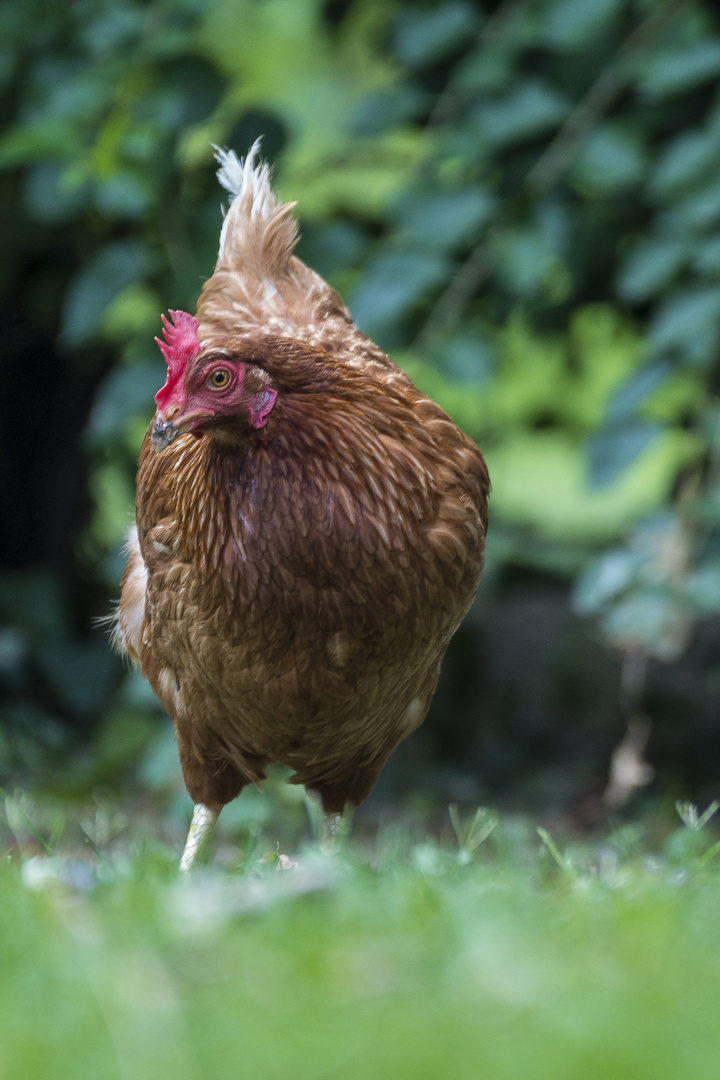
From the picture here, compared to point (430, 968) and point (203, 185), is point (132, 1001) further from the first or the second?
point (203, 185)

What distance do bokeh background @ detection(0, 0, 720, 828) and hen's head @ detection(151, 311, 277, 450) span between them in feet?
4.02

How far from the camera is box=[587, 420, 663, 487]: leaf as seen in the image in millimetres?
4250

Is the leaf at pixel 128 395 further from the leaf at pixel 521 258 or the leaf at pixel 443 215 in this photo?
the leaf at pixel 521 258

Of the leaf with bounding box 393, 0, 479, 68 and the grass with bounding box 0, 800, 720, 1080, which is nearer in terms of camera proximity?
the grass with bounding box 0, 800, 720, 1080

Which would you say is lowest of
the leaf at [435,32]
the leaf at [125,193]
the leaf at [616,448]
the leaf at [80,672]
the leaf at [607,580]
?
the leaf at [607,580]

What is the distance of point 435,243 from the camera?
13.7 ft

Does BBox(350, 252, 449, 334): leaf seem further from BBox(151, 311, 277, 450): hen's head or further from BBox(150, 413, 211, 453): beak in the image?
BBox(150, 413, 211, 453): beak

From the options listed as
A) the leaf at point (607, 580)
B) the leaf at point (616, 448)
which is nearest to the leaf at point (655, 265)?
the leaf at point (616, 448)

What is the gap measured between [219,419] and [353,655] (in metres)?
0.63

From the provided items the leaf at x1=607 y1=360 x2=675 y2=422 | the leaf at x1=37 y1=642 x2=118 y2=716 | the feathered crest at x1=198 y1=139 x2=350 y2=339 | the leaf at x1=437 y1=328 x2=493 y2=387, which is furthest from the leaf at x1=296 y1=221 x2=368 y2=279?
the leaf at x1=37 y1=642 x2=118 y2=716

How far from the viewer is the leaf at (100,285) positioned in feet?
14.0

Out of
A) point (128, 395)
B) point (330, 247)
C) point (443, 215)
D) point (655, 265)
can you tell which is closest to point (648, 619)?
point (655, 265)

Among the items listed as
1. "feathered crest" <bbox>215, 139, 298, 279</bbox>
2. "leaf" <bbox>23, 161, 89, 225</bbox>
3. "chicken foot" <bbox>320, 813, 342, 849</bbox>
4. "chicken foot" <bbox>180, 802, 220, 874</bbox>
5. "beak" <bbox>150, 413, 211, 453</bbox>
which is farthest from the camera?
"leaf" <bbox>23, 161, 89, 225</bbox>

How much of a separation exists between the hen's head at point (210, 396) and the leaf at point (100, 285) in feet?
4.73
